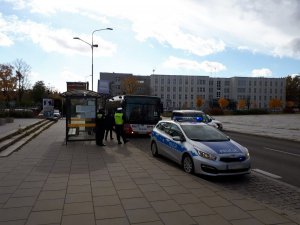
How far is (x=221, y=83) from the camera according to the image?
483 feet

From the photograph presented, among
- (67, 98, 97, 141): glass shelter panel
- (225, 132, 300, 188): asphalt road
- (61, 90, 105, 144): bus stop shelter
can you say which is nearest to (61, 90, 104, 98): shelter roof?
(61, 90, 105, 144): bus stop shelter

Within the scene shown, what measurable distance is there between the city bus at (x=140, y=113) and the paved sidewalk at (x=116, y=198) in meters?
10.5

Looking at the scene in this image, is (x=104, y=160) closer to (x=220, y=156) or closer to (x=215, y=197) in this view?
(x=220, y=156)

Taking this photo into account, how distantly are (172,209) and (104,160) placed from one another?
5696 mm

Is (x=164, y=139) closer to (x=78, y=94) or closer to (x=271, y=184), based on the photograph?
(x=271, y=184)

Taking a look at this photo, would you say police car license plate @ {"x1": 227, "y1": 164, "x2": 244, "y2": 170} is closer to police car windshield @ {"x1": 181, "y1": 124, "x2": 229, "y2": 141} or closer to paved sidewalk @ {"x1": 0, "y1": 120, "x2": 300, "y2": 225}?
paved sidewalk @ {"x1": 0, "y1": 120, "x2": 300, "y2": 225}

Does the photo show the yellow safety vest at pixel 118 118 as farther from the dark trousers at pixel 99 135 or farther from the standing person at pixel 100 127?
the dark trousers at pixel 99 135

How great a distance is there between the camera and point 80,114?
1697 centimetres

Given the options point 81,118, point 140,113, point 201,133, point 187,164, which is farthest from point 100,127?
point 187,164

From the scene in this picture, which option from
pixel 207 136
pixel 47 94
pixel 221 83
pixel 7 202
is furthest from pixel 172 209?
pixel 221 83

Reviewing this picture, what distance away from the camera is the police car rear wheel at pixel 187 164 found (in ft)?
31.9

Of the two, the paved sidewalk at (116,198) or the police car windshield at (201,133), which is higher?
the police car windshield at (201,133)

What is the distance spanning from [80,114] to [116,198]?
10498 mm

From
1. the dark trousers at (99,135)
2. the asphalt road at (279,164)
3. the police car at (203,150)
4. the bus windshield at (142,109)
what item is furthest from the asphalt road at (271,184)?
the bus windshield at (142,109)
